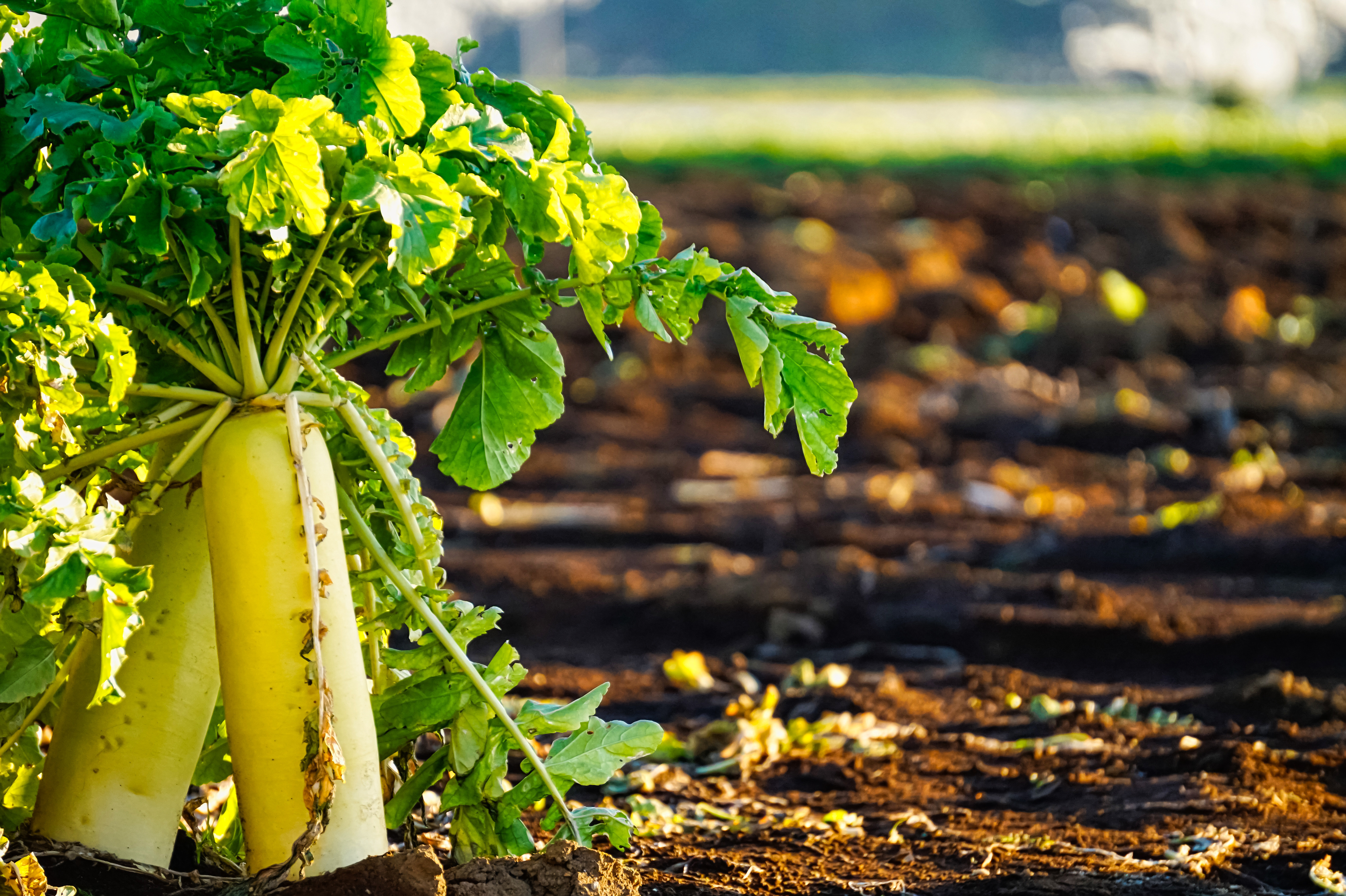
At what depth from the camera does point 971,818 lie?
10.4 ft

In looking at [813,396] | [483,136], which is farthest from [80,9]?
[813,396]

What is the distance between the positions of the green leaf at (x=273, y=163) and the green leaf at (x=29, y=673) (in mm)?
861

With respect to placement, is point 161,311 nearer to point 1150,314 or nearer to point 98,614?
point 98,614

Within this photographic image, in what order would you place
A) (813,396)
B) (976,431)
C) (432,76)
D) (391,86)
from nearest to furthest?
(391,86) < (432,76) < (813,396) < (976,431)

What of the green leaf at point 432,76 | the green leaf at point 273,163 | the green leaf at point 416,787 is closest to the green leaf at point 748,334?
the green leaf at point 432,76

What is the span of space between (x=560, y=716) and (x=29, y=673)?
0.90m

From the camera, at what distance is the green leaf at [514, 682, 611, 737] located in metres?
2.33


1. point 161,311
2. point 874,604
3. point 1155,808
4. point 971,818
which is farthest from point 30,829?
point 874,604

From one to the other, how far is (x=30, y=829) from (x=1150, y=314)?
10.6m

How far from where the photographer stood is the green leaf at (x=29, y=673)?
2.14 m

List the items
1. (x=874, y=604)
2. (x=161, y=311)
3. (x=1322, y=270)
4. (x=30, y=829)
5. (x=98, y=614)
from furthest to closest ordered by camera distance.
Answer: (x=1322, y=270) < (x=874, y=604) < (x=30, y=829) < (x=161, y=311) < (x=98, y=614)

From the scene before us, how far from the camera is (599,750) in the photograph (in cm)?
237

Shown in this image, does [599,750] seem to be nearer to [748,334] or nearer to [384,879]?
[384,879]

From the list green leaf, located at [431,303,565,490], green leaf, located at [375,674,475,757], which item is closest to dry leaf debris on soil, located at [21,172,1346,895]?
green leaf, located at [375,674,475,757]
